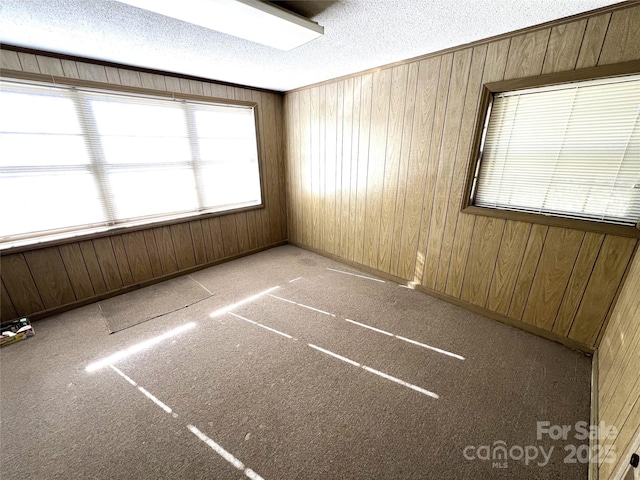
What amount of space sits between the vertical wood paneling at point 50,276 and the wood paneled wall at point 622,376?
12.2ft

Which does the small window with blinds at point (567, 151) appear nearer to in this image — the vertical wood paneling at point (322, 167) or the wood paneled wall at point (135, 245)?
the vertical wood paneling at point (322, 167)

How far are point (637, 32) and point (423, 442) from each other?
2.48 m

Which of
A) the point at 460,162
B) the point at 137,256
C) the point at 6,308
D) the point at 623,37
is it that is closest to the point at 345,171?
the point at 460,162

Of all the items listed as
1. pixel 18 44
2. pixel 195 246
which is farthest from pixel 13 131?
pixel 195 246

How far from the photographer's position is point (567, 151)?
1.74m

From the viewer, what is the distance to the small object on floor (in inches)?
77.7

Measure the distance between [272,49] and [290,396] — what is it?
8.15ft

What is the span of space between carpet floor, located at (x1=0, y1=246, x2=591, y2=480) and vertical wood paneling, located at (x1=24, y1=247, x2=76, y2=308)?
0.19 m

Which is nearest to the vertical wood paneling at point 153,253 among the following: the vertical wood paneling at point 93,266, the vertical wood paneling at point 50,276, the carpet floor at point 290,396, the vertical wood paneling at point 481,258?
the vertical wood paneling at point 93,266

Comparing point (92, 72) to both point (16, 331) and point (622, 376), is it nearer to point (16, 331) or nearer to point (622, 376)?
point (16, 331)

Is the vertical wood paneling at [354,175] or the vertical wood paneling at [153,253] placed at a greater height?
the vertical wood paneling at [354,175]

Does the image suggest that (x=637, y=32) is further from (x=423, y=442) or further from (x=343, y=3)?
(x=423, y=442)

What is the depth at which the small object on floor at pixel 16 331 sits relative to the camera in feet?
6.48

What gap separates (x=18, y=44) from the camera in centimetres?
186
